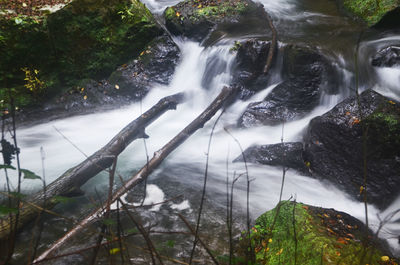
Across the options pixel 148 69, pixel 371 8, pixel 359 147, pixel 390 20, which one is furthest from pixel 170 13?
pixel 359 147

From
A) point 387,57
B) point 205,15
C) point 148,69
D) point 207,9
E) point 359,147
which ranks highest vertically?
point 207,9

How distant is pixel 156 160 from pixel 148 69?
4.25 m

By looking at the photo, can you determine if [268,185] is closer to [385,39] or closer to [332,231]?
[332,231]

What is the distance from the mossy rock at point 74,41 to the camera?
262 inches

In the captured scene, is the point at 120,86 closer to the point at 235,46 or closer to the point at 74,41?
the point at 74,41

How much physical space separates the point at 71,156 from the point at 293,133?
4994 mm

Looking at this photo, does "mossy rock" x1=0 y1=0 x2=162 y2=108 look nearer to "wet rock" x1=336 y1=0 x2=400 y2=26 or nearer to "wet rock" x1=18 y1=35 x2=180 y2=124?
"wet rock" x1=18 y1=35 x2=180 y2=124

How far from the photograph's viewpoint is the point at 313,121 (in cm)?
575

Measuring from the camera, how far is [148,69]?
8.17 metres

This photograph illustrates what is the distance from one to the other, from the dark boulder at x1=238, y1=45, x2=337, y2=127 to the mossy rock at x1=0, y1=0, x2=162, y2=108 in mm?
4153

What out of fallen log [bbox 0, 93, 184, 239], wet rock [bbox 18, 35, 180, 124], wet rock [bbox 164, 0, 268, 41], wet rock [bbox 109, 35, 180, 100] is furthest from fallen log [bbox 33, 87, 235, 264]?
wet rock [bbox 164, 0, 268, 41]

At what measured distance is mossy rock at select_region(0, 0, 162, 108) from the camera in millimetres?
6656

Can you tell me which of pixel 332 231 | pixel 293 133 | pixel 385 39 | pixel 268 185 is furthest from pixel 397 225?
pixel 385 39

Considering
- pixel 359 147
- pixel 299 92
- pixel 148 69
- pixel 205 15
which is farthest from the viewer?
pixel 205 15
